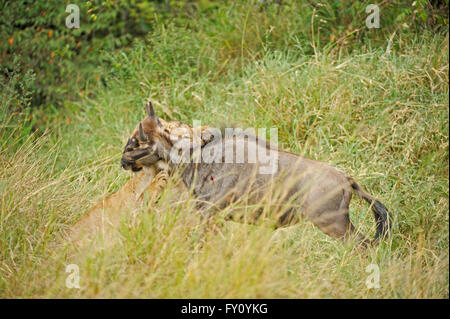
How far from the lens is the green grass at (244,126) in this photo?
3.73 meters

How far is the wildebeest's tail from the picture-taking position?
175 inches

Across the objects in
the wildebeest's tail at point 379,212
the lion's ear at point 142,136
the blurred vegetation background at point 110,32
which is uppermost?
the blurred vegetation background at point 110,32

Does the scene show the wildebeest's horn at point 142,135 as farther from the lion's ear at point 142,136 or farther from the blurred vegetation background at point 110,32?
the blurred vegetation background at point 110,32

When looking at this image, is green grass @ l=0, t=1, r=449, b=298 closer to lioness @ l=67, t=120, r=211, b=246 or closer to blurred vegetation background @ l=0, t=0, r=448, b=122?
blurred vegetation background @ l=0, t=0, r=448, b=122

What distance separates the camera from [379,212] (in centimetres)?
452

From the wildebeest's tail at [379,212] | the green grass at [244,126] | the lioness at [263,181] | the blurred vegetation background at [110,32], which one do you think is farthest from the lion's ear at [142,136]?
the blurred vegetation background at [110,32]

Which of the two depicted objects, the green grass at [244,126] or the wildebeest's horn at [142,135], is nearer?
the green grass at [244,126]

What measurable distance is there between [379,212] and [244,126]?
222 centimetres

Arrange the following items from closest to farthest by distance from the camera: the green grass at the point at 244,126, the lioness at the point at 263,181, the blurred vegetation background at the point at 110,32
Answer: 1. the green grass at the point at 244,126
2. the lioness at the point at 263,181
3. the blurred vegetation background at the point at 110,32

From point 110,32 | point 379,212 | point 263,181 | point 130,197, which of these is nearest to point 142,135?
point 130,197

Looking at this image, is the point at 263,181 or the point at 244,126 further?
the point at 244,126

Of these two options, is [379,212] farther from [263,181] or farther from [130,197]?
[130,197]

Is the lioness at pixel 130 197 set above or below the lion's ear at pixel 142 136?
below

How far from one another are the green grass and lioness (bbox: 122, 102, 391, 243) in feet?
0.65
